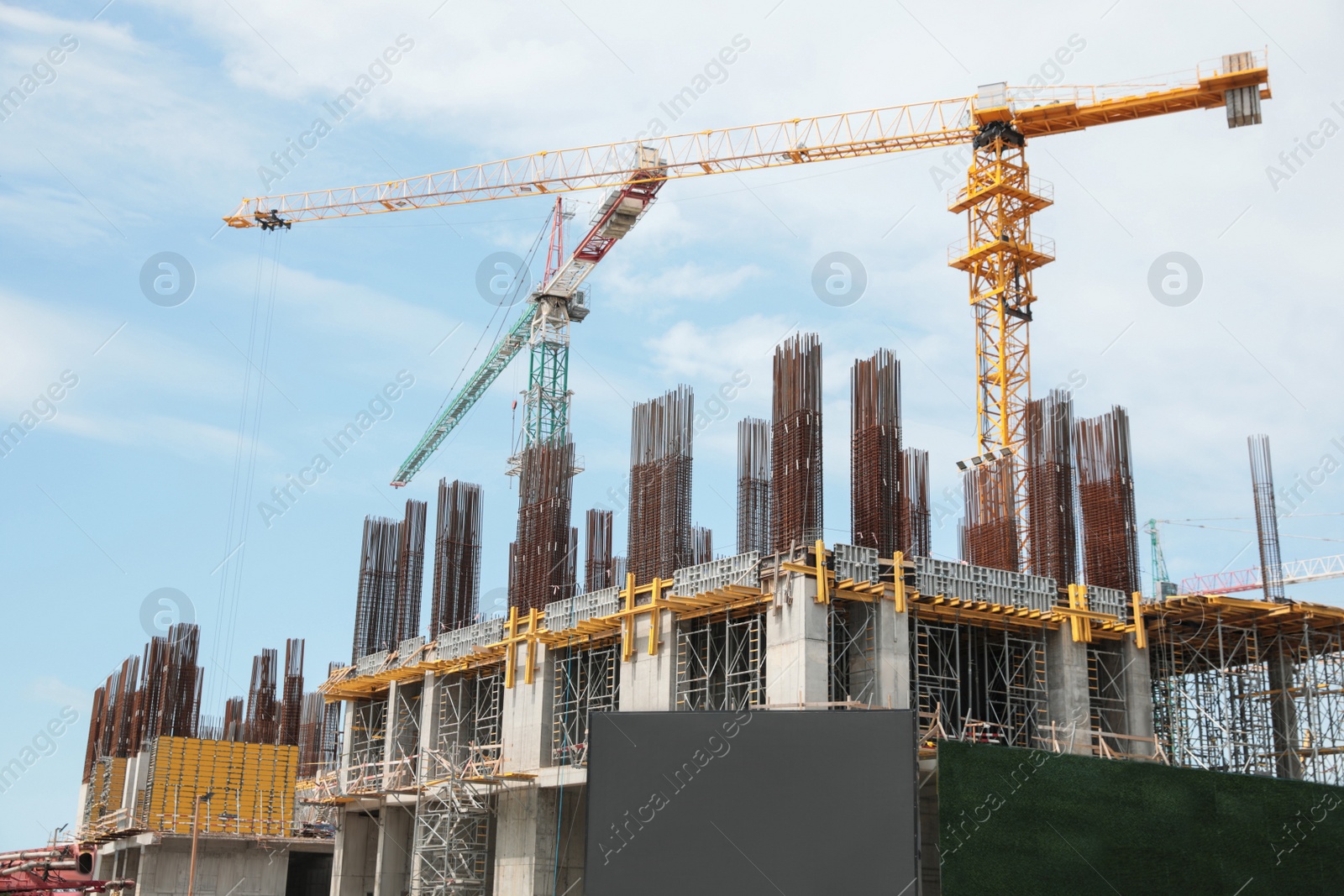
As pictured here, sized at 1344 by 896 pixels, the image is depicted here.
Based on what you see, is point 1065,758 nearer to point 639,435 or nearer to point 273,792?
point 639,435

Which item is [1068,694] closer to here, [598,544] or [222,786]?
[598,544]

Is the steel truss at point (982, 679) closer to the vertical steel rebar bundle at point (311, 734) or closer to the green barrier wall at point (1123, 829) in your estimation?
the green barrier wall at point (1123, 829)

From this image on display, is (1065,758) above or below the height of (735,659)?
below

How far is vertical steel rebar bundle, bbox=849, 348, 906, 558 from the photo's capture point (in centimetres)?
3891

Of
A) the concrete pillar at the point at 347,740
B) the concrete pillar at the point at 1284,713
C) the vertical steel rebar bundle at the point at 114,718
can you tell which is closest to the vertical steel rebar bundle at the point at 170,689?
the vertical steel rebar bundle at the point at 114,718

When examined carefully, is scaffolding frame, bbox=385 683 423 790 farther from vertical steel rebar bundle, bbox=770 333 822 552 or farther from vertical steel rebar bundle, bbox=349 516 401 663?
vertical steel rebar bundle, bbox=770 333 822 552

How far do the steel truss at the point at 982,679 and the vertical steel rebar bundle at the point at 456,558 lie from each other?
750 inches

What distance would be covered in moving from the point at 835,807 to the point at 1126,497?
1860 cm

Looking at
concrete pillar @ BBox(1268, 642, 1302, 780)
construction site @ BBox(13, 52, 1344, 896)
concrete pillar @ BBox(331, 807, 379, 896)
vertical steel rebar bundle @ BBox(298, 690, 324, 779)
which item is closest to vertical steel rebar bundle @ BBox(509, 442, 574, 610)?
construction site @ BBox(13, 52, 1344, 896)

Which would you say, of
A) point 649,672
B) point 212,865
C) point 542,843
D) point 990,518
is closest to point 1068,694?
point 990,518

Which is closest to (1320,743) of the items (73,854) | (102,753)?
(73,854)

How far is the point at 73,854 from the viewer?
3272 cm

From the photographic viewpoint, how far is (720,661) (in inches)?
1656

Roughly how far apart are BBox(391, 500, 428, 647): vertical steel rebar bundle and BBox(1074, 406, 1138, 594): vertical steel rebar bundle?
2665 centimetres
